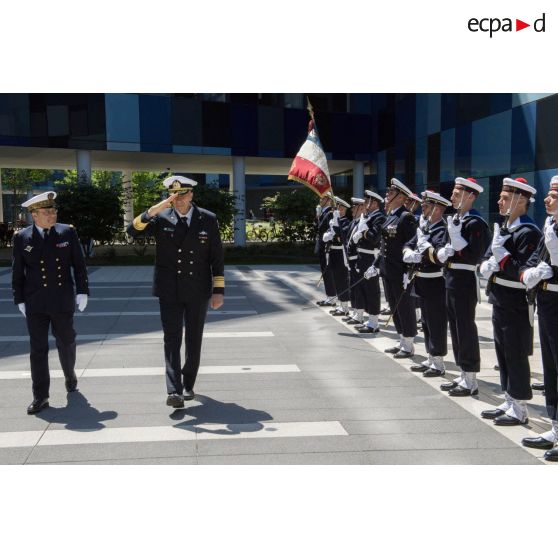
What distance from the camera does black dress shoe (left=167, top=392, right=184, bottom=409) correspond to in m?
5.98

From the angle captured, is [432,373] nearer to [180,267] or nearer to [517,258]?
[517,258]

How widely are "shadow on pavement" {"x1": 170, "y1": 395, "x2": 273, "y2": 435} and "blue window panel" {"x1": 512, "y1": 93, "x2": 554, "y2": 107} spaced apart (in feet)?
45.4

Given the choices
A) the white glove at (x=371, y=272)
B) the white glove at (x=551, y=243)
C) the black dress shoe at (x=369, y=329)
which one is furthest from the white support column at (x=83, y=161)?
the white glove at (x=551, y=243)

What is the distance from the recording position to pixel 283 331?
10.1 m

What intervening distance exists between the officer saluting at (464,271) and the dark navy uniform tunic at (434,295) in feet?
1.46

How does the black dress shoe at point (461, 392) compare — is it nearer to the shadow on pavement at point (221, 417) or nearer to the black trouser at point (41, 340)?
the shadow on pavement at point (221, 417)

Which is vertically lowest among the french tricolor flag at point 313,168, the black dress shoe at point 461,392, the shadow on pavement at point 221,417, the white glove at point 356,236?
the shadow on pavement at point 221,417

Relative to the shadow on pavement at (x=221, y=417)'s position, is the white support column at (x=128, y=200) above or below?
above

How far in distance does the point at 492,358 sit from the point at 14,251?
5.74 meters

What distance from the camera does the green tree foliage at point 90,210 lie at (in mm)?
24234

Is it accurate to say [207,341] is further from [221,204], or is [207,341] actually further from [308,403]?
[221,204]

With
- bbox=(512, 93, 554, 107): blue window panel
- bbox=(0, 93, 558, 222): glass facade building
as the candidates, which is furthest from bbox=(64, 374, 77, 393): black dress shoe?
bbox=(512, 93, 554, 107): blue window panel

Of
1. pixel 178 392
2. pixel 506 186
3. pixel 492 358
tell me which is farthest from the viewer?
pixel 492 358
